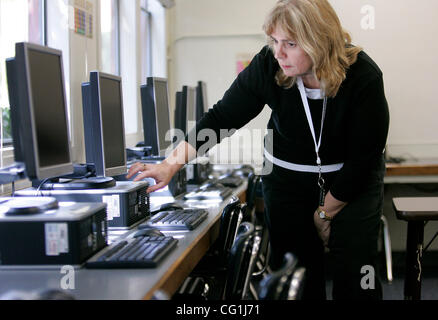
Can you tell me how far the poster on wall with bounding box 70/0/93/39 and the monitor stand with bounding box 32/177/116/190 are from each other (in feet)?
3.30

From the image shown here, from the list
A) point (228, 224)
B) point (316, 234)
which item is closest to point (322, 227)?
point (316, 234)

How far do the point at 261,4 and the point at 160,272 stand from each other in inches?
148

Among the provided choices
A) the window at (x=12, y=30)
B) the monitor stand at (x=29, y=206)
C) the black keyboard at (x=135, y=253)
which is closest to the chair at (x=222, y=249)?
the black keyboard at (x=135, y=253)

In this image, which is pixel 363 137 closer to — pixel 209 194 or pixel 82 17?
pixel 209 194

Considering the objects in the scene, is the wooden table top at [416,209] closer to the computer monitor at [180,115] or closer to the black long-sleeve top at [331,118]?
the black long-sleeve top at [331,118]

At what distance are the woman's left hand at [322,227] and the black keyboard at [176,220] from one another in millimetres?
457

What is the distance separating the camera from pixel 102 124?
1.99 meters

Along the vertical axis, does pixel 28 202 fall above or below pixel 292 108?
below

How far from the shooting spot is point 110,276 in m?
1.39

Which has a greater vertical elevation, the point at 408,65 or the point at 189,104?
the point at 408,65

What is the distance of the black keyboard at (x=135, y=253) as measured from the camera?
4.77 feet

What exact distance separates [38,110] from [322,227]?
3.52 feet
